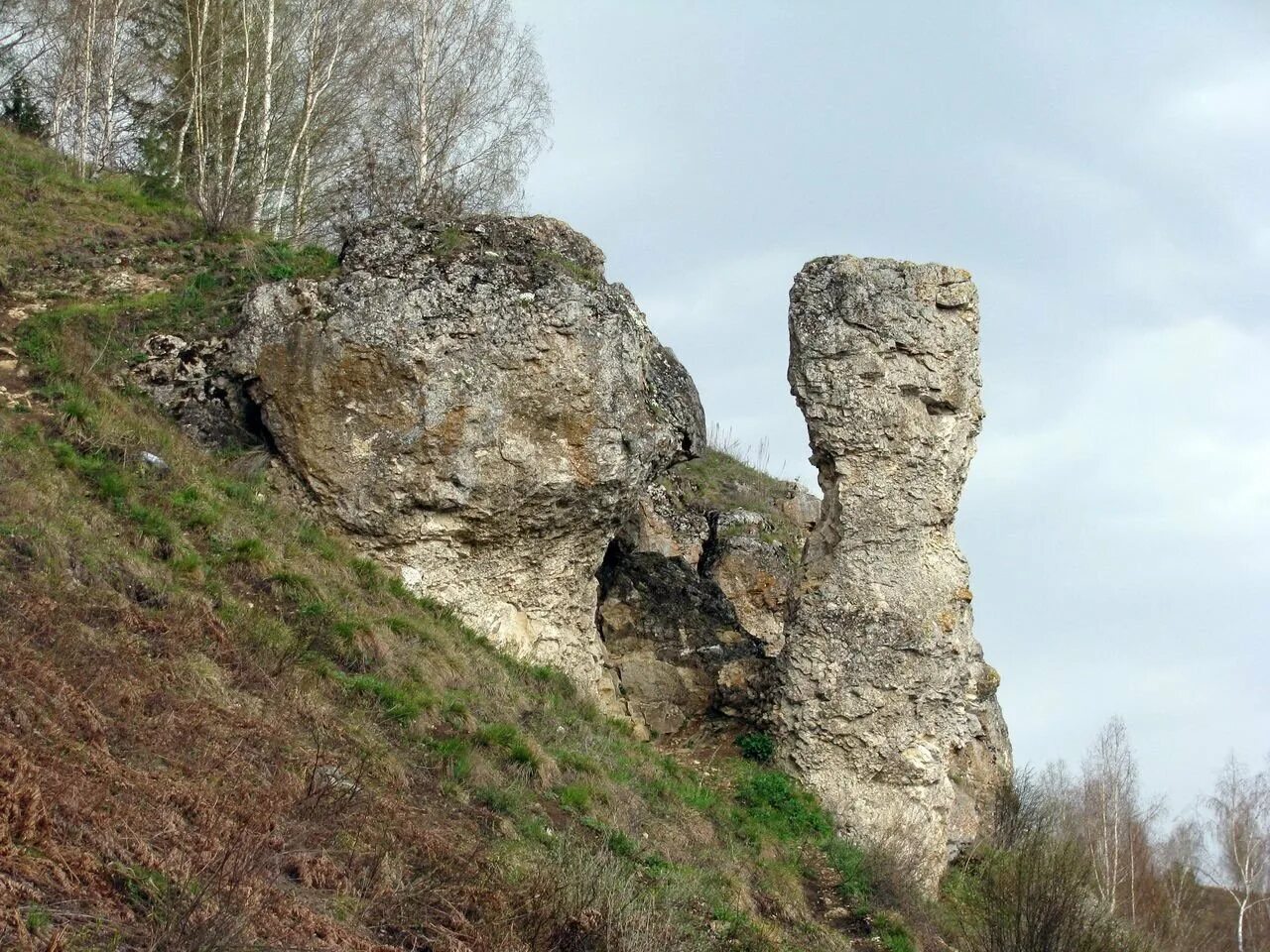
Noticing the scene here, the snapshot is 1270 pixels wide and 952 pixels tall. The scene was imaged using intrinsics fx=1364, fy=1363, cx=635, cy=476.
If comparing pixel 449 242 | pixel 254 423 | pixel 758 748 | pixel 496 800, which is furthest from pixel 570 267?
pixel 496 800

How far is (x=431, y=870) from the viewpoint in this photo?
7988 mm

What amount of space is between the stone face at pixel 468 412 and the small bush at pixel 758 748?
1.88 metres

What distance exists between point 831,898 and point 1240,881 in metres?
27.0

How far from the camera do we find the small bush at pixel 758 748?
48.5 feet

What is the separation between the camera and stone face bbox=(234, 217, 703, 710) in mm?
14375

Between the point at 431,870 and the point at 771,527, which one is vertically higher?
the point at 771,527

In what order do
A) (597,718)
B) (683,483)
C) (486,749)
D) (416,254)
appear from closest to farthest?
(486,749)
(597,718)
(416,254)
(683,483)

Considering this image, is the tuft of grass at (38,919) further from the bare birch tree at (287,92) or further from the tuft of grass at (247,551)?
the bare birch tree at (287,92)

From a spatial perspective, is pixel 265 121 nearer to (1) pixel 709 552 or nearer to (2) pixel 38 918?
(1) pixel 709 552

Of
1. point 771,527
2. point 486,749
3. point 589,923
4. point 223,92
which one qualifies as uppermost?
point 223,92

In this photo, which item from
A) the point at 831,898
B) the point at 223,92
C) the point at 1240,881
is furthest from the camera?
the point at 1240,881

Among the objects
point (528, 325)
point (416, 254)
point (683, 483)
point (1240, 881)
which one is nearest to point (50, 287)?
point (416, 254)

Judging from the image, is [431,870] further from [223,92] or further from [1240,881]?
[1240,881]

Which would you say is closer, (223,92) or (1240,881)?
(223,92)
